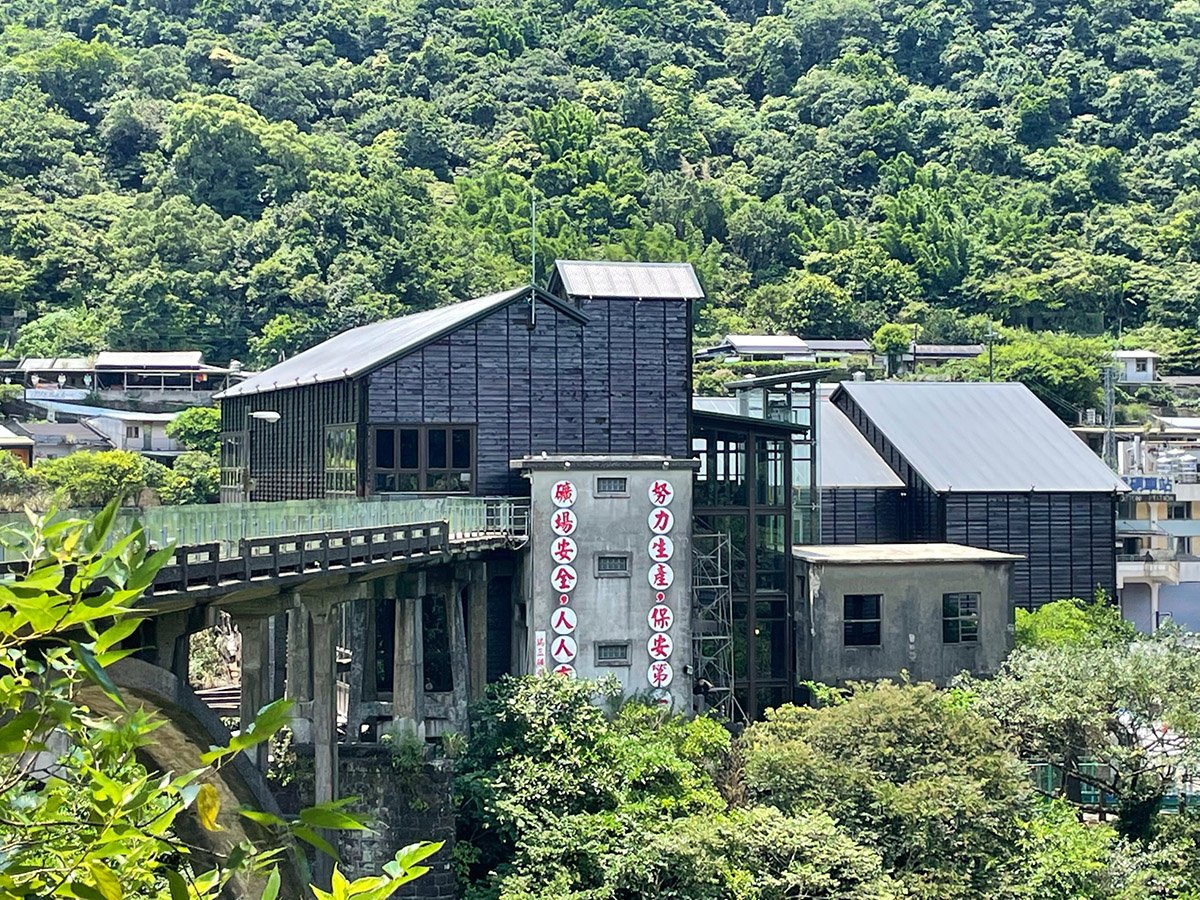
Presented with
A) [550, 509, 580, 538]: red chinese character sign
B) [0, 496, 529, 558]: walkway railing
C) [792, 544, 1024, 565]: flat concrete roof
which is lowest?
[792, 544, 1024, 565]: flat concrete roof

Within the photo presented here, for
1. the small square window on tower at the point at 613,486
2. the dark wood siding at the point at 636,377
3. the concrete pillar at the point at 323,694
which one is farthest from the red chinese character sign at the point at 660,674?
the concrete pillar at the point at 323,694

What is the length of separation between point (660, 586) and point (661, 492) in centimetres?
186

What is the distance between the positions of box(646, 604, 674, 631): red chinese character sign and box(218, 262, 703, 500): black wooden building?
3724 millimetres

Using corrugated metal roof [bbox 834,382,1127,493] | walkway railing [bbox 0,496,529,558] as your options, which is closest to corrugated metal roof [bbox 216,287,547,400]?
walkway railing [bbox 0,496,529,558]

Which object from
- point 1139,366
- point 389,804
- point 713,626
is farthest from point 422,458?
point 1139,366

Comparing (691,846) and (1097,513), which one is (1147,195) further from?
(691,846)

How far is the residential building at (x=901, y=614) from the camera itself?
3556 centimetres

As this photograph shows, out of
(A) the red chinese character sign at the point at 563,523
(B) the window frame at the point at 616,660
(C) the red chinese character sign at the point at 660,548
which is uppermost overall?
(A) the red chinese character sign at the point at 563,523

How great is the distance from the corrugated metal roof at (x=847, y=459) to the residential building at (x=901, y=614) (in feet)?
19.7

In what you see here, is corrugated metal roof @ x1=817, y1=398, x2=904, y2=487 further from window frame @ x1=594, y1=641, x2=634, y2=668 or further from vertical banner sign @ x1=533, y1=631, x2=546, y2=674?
vertical banner sign @ x1=533, y1=631, x2=546, y2=674

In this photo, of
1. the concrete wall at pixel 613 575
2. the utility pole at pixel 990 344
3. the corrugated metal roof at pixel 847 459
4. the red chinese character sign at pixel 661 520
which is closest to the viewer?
the concrete wall at pixel 613 575

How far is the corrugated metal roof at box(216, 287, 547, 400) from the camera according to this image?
33.0 metres

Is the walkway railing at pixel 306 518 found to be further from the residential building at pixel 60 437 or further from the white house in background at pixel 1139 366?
the white house in background at pixel 1139 366

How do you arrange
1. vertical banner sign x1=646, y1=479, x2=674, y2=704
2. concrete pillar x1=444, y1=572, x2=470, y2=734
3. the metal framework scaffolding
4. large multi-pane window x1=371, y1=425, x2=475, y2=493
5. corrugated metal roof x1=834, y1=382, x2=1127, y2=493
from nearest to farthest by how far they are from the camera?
1. concrete pillar x1=444, y1=572, x2=470, y2=734
2. vertical banner sign x1=646, y1=479, x2=674, y2=704
3. large multi-pane window x1=371, y1=425, x2=475, y2=493
4. the metal framework scaffolding
5. corrugated metal roof x1=834, y1=382, x2=1127, y2=493
